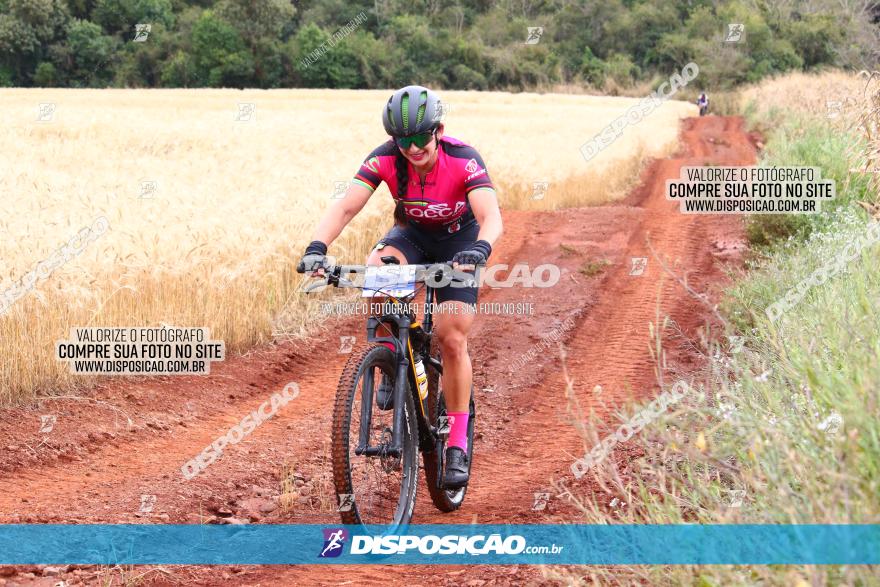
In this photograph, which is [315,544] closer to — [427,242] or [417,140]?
[427,242]

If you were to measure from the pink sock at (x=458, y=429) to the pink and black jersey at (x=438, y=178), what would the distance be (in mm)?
1310

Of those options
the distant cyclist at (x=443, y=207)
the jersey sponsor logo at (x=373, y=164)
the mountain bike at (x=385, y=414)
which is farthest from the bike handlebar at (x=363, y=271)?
the jersey sponsor logo at (x=373, y=164)

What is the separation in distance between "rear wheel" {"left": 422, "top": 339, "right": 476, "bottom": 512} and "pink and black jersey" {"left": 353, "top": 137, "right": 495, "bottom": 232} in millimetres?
946

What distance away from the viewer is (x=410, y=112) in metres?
5.17

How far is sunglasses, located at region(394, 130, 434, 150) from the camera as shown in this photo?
5262 mm

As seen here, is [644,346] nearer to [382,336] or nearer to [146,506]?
[382,336]

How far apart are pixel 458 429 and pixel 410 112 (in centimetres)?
205

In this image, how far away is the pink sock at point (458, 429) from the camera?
572cm

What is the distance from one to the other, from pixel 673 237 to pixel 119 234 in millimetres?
9499

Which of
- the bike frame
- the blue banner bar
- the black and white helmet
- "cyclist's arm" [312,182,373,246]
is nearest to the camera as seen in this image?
the blue banner bar

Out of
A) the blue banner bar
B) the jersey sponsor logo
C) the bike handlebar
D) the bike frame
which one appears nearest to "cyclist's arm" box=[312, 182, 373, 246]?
the jersey sponsor logo

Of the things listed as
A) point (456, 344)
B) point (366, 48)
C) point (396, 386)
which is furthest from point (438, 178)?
point (366, 48)

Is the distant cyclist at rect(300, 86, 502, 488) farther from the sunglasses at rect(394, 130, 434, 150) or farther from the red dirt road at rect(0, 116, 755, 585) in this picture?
the red dirt road at rect(0, 116, 755, 585)

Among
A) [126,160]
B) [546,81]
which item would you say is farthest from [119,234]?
[546,81]
